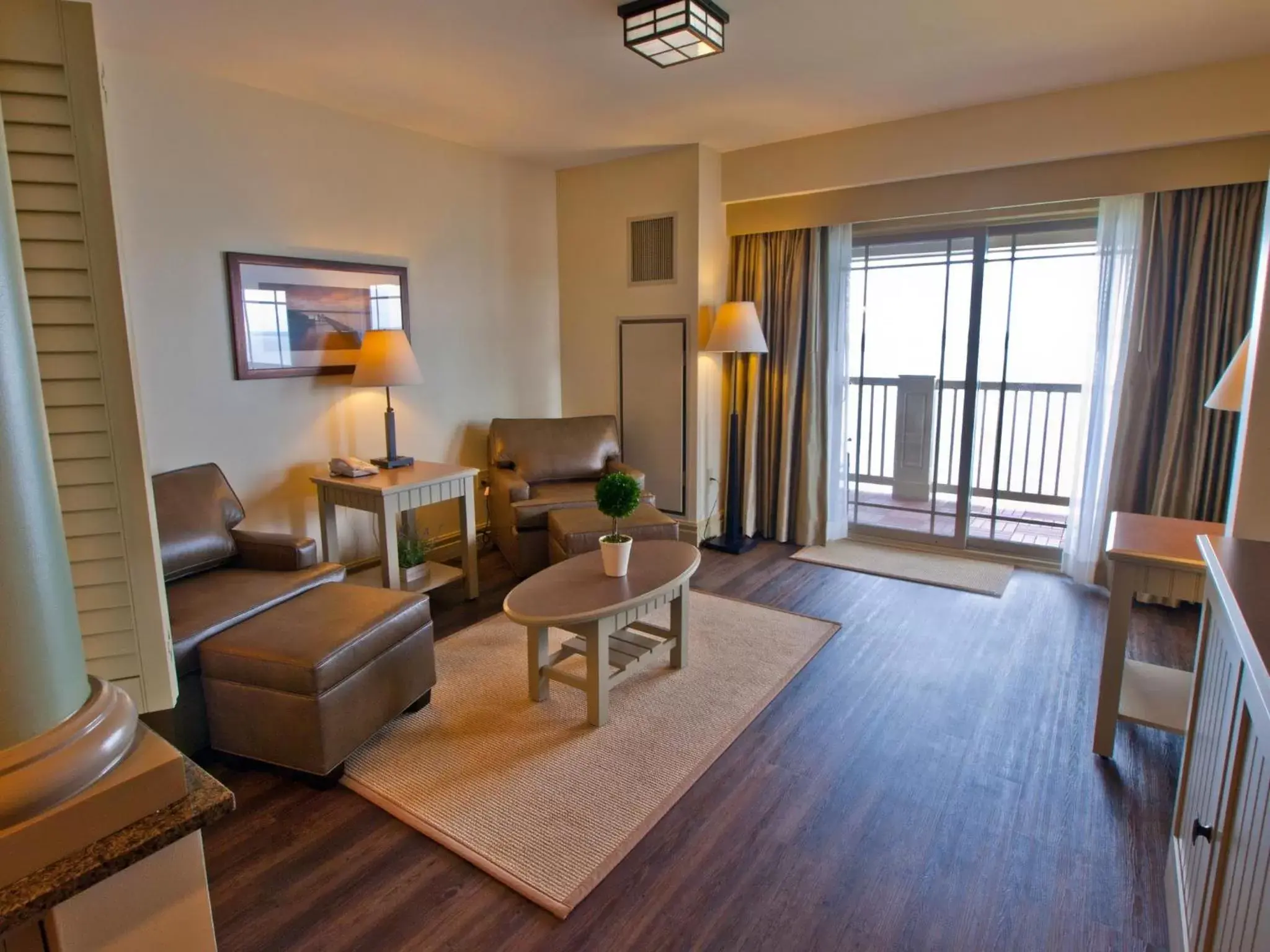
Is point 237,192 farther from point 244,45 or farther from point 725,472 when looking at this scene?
point 725,472

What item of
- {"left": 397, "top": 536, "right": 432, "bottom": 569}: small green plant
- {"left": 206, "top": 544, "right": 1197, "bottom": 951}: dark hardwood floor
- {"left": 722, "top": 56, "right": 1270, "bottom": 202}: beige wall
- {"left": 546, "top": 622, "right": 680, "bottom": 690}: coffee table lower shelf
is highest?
{"left": 722, "top": 56, "right": 1270, "bottom": 202}: beige wall

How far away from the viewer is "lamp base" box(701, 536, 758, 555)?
4863 mm

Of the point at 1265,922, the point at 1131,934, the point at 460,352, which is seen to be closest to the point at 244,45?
the point at 460,352

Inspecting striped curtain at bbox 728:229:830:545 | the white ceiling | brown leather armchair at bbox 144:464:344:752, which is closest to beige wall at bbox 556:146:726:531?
striped curtain at bbox 728:229:830:545

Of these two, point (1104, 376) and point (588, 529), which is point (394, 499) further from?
point (1104, 376)

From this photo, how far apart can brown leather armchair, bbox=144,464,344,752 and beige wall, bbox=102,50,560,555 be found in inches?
10.9

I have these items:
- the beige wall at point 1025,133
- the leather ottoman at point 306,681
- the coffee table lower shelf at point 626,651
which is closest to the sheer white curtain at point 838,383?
the beige wall at point 1025,133

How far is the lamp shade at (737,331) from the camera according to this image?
4484 millimetres

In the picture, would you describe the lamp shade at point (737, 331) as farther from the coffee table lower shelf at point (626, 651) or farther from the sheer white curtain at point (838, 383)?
the coffee table lower shelf at point (626, 651)

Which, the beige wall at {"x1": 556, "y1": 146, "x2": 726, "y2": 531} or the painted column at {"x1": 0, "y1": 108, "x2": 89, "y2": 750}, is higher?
the beige wall at {"x1": 556, "y1": 146, "x2": 726, "y2": 531}

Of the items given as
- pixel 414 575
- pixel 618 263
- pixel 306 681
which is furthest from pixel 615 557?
pixel 618 263

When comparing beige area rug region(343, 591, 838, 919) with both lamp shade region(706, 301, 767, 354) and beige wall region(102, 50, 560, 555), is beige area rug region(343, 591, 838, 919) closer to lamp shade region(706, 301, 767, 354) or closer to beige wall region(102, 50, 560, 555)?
beige wall region(102, 50, 560, 555)

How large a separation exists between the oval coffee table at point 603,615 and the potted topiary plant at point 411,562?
3.73 ft

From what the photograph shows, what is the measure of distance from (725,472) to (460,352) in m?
2.03
